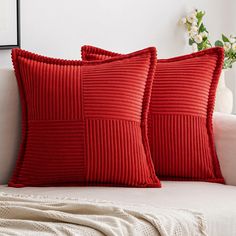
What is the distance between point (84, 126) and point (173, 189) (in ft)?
1.23

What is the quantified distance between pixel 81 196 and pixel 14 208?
0.36 meters

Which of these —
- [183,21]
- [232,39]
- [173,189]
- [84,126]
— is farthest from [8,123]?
[232,39]

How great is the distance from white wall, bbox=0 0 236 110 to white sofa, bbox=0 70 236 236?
1.53 feet

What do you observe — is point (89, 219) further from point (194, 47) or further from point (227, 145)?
point (194, 47)

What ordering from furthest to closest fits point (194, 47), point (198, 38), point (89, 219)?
point (194, 47), point (198, 38), point (89, 219)

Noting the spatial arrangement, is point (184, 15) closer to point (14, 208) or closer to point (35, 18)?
point (35, 18)

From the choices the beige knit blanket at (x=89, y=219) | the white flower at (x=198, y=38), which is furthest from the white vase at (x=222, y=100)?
the beige knit blanket at (x=89, y=219)

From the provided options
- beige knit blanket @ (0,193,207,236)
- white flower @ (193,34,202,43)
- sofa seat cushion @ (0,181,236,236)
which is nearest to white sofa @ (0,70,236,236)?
sofa seat cushion @ (0,181,236,236)

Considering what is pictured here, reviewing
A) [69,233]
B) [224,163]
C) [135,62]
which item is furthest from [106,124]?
[69,233]

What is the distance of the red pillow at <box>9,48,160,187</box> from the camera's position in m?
2.37

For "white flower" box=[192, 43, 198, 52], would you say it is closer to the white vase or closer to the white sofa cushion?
the white vase

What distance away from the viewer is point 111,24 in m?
3.25

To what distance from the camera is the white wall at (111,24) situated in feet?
9.82

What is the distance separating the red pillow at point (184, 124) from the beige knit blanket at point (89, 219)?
50 cm
